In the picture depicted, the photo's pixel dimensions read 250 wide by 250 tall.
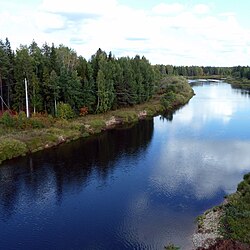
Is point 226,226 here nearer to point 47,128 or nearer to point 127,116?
point 47,128

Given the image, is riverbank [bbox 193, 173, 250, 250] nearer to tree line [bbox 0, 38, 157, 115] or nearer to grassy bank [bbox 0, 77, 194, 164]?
grassy bank [bbox 0, 77, 194, 164]

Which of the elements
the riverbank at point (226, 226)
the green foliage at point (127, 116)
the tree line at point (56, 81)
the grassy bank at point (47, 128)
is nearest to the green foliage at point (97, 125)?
the grassy bank at point (47, 128)

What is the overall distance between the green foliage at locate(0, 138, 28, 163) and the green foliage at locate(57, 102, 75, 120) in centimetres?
1445

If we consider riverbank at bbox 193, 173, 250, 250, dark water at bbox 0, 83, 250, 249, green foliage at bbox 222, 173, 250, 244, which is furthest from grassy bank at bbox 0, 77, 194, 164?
green foliage at bbox 222, 173, 250, 244

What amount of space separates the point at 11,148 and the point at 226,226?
31.1 metres

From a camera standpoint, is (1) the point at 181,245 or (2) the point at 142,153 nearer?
(1) the point at 181,245

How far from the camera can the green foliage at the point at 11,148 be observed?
4289 cm

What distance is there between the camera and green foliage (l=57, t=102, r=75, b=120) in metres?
59.5

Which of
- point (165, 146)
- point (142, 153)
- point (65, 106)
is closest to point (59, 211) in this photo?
point (142, 153)

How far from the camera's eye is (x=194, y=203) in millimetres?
30484

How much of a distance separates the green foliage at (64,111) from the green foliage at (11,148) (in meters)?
14.4

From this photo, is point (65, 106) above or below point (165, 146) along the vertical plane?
above

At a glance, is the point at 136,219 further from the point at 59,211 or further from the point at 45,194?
the point at 45,194

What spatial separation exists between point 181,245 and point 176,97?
80.6 meters
